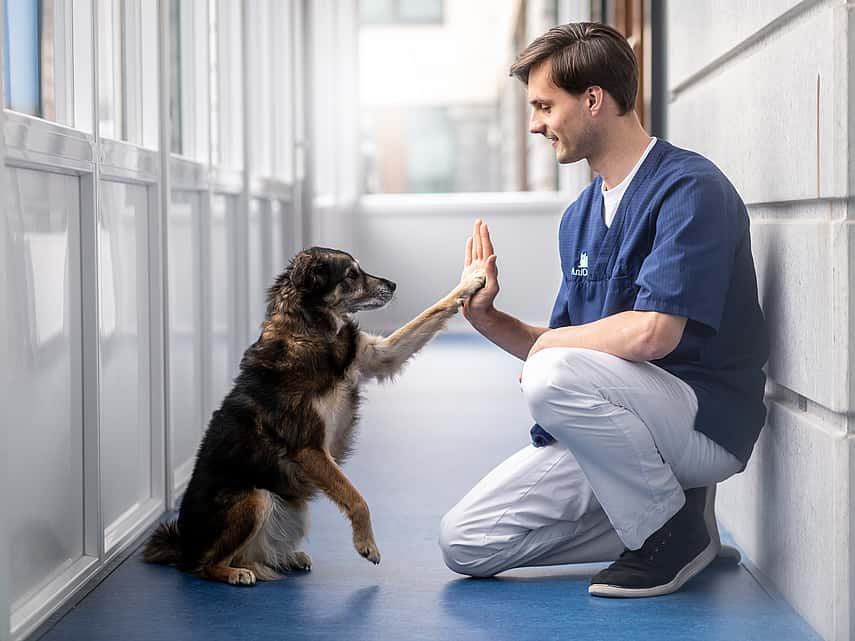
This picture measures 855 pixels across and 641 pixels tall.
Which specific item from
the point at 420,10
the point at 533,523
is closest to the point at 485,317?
the point at 533,523

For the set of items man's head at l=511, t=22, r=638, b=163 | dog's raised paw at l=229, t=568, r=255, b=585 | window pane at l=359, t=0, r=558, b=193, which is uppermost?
window pane at l=359, t=0, r=558, b=193

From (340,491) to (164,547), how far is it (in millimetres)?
482

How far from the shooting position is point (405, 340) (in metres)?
2.86

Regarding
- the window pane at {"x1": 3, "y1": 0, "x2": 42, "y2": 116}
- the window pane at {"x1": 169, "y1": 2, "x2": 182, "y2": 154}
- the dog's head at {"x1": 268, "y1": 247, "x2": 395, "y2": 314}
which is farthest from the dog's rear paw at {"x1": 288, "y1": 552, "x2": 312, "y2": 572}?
the window pane at {"x1": 169, "y1": 2, "x2": 182, "y2": 154}

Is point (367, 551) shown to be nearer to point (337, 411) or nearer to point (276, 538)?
point (276, 538)

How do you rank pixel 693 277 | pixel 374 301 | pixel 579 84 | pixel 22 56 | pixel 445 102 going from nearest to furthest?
pixel 693 277
pixel 22 56
pixel 579 84
pixel 374 301
pixel 445 102

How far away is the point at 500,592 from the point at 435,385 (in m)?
3.43

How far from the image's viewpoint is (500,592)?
2502 millimetres

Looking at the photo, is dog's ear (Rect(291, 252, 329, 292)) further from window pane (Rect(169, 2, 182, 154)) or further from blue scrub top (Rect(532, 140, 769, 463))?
window pane (Rect(169, 2, 182, 154))

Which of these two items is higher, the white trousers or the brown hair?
the brown hair

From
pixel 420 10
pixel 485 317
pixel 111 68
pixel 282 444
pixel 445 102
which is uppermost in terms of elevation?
pixel 420 10

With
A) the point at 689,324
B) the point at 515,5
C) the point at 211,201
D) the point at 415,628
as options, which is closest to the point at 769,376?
the point at 689,324

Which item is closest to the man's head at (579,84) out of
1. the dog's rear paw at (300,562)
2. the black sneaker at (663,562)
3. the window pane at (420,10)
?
the black sneaker at (663,562)

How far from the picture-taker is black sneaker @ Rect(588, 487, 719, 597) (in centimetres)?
243
